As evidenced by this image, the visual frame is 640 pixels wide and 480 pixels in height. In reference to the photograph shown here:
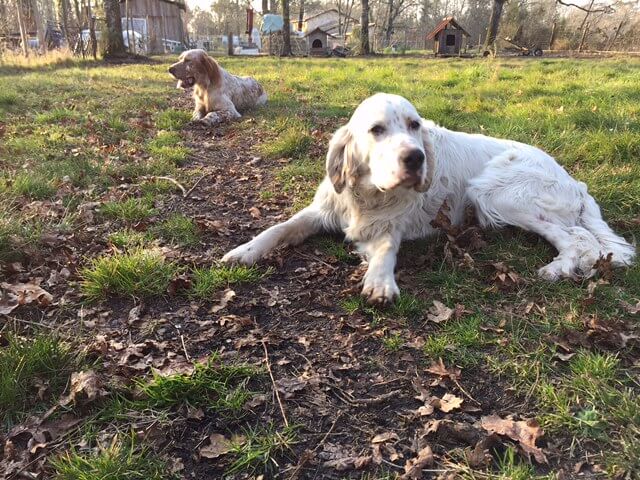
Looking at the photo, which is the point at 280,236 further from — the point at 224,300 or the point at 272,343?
the point at 272,343

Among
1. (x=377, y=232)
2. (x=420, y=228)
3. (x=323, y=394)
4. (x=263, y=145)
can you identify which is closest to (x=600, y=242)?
(x=420, y=228)

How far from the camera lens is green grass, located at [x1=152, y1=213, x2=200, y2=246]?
3.62 meters

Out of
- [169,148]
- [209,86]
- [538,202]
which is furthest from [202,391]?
[209,86]

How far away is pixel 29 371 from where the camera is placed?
2047 millimetres

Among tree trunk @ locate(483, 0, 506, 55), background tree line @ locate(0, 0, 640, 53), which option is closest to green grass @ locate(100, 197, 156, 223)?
background tree line @ locate(0, 0, 640, 53)

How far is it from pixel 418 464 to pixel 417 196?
2.20m

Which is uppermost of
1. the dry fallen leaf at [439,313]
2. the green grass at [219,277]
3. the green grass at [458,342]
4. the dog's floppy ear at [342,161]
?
the dog's floppy ear at [342,161]

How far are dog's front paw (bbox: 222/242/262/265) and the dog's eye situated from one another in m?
1.20

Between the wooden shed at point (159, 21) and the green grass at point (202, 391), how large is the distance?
107 feet

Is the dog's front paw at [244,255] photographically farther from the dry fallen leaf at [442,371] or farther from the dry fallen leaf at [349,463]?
the dry fallen leaf at [349,463]

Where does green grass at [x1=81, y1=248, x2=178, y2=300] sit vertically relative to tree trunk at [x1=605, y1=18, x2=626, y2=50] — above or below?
below

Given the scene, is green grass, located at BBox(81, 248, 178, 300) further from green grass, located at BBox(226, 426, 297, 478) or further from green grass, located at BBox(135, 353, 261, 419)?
green grass, located at BBox(226, 426, 297, 478)

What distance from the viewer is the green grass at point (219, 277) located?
2908mm

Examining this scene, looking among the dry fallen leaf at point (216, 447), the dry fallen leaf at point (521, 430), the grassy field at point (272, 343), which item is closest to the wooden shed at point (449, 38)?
the grassy field at point (272, 343)
